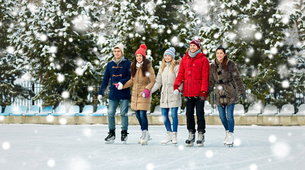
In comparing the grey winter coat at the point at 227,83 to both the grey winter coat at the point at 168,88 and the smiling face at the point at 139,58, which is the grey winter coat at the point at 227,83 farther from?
the smiling face at the point at 139,58

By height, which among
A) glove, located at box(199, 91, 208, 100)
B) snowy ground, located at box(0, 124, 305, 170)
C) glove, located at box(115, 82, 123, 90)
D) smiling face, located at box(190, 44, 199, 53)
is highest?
smiling face, located at box(190, 44, 199, 53)

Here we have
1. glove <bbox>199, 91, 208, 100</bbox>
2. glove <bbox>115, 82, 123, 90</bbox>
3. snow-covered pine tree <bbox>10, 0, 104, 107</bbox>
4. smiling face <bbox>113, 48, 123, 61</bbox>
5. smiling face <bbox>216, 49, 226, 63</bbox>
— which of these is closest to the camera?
glove <bbox>199, 91, 208, 100</bbox>

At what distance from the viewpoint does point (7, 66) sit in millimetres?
22484

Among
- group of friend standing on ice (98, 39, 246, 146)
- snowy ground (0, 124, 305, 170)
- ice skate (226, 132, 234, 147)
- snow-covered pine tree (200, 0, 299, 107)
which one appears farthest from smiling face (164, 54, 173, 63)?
snow-covered pine tree (200, 0, 299, 107)

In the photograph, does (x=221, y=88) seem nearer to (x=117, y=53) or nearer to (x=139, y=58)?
(x=139, y=58)

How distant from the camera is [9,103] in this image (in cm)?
2155

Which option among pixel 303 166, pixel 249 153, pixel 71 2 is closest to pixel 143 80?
pixel 249 153

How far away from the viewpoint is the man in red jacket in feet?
25.1

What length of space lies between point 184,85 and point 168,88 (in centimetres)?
50

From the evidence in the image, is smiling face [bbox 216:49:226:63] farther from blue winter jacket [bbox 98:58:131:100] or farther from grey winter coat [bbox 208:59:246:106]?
blue winter jacket [bbox 98:58:131:100]

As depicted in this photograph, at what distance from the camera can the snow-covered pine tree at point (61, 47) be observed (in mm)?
18812

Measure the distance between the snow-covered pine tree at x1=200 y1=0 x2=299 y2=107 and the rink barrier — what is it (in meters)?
1.62

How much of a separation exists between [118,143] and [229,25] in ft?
32.2

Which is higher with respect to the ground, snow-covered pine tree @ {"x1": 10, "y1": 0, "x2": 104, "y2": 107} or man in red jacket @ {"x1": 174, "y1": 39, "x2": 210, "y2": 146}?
snow-covered pine tree @ {"x1": 10, "y1": 0, "x2": 104, "y2": 107}
